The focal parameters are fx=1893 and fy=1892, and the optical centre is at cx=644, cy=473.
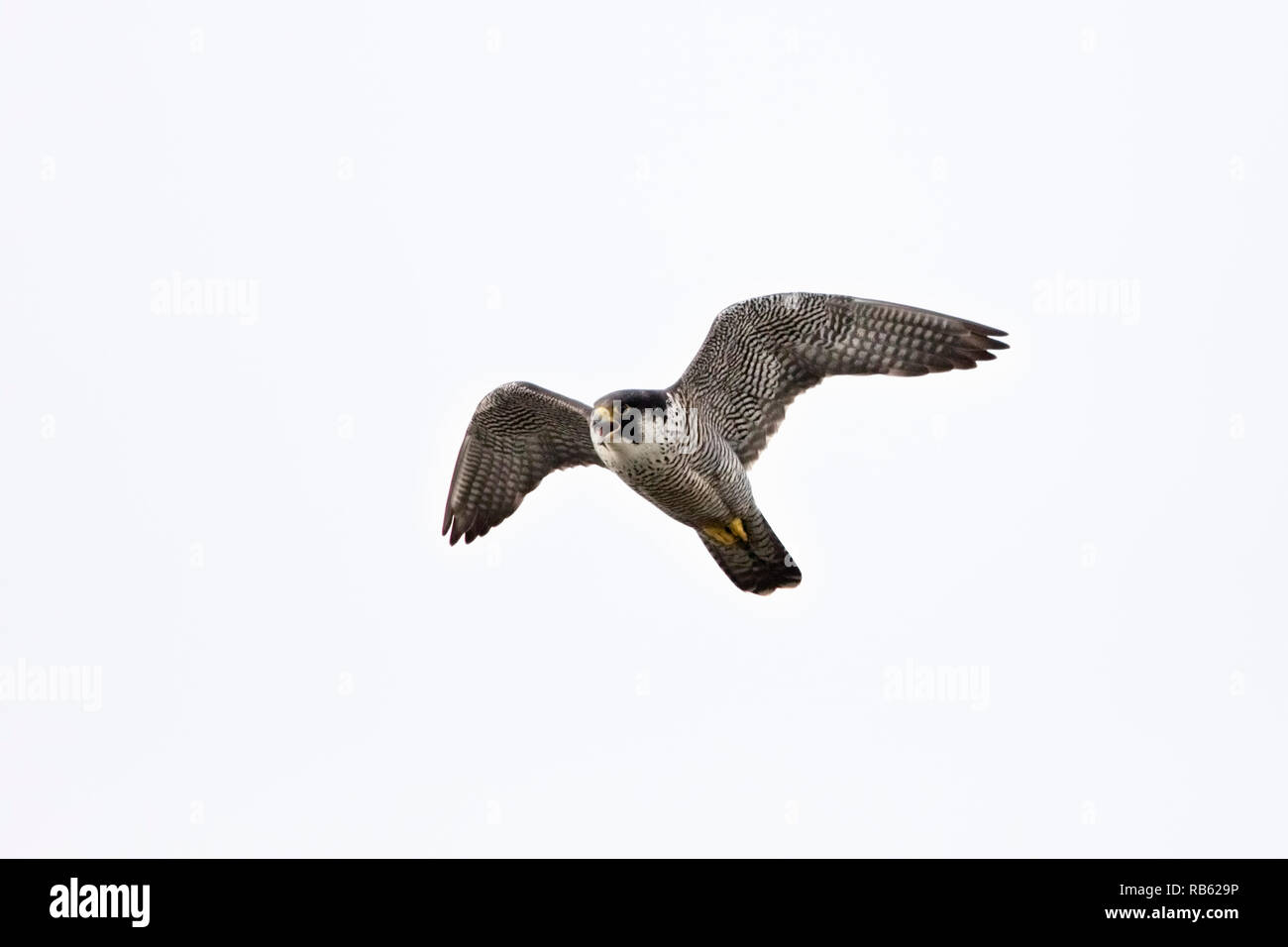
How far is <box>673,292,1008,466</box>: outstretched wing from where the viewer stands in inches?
723

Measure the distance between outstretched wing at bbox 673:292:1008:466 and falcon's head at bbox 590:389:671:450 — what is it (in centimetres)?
Answer: 105

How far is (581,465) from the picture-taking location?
66.8 ft

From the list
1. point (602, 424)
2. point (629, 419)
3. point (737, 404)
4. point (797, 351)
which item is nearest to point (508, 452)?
point (737, 404)

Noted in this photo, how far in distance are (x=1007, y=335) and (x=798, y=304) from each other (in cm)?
203

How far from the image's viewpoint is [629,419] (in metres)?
17.2

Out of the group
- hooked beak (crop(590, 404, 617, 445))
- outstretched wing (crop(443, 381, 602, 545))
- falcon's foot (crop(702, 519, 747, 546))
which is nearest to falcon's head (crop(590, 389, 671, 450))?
hooked beak (crop(590, 404, 617, 445))

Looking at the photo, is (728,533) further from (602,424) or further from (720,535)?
(602,424)

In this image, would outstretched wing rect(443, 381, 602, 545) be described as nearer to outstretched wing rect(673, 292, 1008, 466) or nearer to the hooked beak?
outstretched wing rect(673, 292, 1008, 466)

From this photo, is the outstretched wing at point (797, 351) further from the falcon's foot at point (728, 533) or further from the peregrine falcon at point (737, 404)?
the falcon's foot at point (728, 533)
